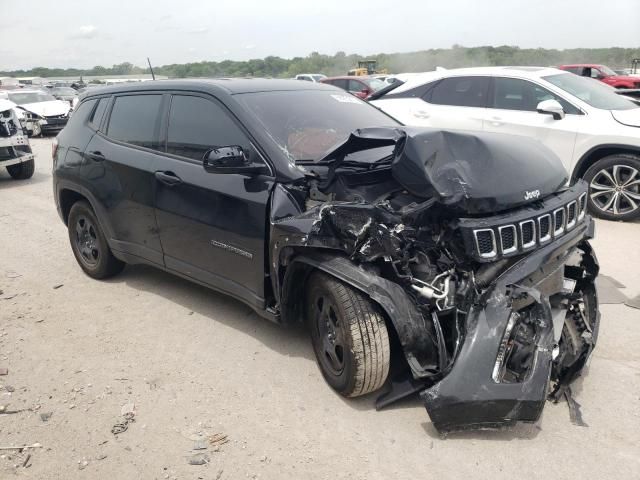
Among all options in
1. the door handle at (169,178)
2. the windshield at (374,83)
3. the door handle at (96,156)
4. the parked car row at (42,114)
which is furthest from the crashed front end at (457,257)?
the parked car row at (42,114)

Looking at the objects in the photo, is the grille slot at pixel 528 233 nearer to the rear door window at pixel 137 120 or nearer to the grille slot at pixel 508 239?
the grille slot at pixel 508 239

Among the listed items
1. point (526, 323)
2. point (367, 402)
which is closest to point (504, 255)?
point (526, 323)

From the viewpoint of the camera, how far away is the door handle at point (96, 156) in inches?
182

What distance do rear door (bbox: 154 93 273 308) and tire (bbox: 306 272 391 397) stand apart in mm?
522

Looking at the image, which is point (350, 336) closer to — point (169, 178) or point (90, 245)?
point (169, 178)

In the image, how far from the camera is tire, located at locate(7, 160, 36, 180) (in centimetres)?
1077

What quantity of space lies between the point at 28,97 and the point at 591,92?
18686 millimetres

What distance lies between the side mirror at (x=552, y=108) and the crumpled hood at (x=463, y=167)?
3.74m

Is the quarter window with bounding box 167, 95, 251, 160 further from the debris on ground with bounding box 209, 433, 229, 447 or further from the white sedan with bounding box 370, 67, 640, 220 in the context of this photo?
the white sedan with bounding box 370, 67, 640, 220

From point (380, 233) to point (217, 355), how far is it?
159cm

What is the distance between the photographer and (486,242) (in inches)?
107

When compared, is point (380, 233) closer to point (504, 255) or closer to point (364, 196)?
point (364, 196)

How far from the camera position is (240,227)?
348 centimetres

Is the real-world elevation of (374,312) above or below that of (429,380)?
above
